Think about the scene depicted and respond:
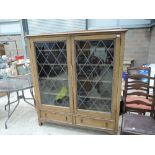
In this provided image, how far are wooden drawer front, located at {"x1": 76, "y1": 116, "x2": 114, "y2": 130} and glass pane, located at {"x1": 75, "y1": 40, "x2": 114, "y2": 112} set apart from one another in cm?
15

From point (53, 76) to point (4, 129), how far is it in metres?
1.15

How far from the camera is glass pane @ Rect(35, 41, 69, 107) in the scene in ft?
5.98

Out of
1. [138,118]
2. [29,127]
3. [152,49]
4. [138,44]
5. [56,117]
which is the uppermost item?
[138,44]

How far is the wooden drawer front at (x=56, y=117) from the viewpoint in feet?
6.56

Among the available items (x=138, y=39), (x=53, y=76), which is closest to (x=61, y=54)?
(x=53, y=76)

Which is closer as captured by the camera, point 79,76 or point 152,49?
point 79,76

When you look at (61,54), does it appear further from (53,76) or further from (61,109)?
(61,109)

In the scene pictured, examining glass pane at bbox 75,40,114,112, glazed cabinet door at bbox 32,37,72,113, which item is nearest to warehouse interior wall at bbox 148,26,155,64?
glass pane at bbox 75,40,114,112

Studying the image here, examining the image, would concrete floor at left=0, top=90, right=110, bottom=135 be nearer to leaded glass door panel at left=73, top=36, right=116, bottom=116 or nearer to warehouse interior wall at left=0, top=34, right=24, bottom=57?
leaded glass door panel at left=73, top=36, right=116, bottom=116

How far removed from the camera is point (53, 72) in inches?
76.9

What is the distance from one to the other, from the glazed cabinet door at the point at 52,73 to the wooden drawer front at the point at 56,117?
68mm

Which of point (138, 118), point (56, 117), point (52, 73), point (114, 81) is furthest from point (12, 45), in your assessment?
point (138, 118)

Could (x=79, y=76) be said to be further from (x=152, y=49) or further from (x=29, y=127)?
(x=152, y=49)

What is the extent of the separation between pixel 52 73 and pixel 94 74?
59 cm
